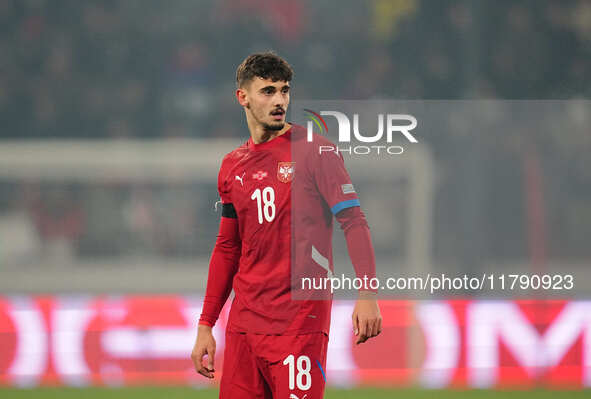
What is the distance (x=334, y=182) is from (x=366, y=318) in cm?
44

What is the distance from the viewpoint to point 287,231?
8.39ft

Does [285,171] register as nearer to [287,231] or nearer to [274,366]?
[287,231]

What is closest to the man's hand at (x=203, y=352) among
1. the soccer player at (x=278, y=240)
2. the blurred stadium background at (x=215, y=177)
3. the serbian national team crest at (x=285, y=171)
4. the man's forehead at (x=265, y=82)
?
the soccer player at (x=278, y=240)

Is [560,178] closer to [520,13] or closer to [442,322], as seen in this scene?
[442,322]

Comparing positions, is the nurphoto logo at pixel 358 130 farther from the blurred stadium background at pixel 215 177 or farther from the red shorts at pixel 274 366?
the red shorts at pixel 274 366

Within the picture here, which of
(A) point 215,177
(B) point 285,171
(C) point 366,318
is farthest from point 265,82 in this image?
(A) point 215,177

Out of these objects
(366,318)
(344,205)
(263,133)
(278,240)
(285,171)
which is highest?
(263,133)

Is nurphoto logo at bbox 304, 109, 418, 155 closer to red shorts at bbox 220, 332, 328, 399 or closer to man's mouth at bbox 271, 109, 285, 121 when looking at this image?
man's mouth at bbox 271, 109, 285, 121

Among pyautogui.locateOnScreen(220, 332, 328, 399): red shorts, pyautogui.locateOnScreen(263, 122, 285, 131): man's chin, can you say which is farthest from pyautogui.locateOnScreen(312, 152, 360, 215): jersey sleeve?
pyautogui.locateOnScreen(220, 332, 328, 399): red shorts

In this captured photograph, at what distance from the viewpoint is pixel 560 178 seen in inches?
207

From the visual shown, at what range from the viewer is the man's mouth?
259 centimetres

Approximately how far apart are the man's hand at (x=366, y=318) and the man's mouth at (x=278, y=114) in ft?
2.06

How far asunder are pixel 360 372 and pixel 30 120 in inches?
172

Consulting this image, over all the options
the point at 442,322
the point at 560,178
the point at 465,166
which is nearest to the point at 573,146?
the point at 560,178
